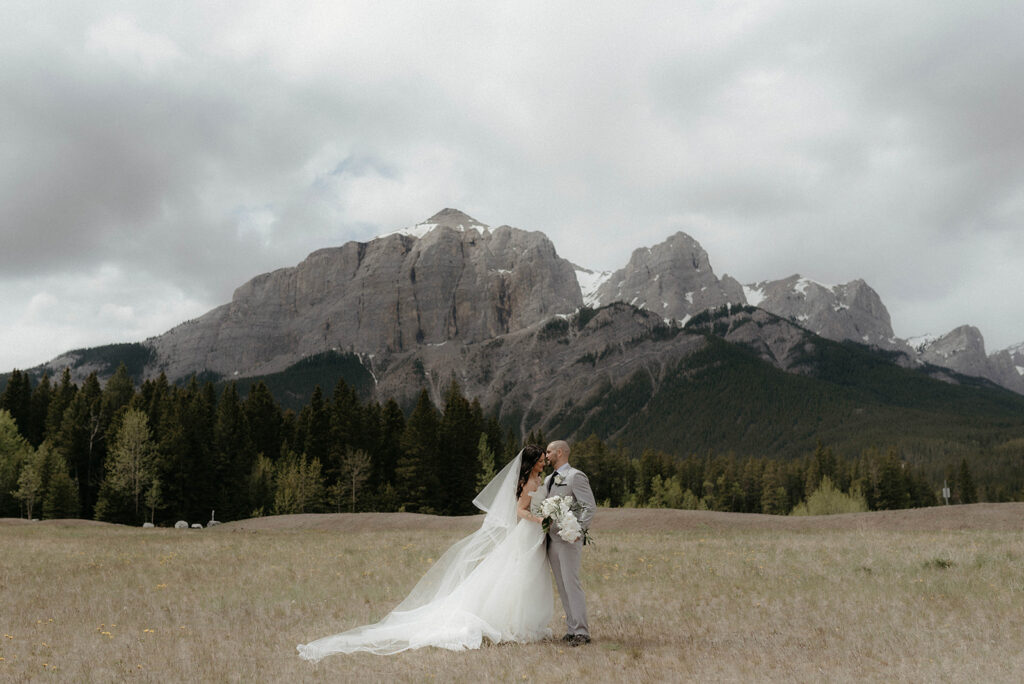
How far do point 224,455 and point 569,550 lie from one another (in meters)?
66.8

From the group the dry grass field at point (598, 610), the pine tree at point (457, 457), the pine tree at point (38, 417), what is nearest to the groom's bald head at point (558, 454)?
the dry grass field at point (598, 610)

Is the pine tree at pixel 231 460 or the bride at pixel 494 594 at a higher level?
the pine tree at pixel 231 460

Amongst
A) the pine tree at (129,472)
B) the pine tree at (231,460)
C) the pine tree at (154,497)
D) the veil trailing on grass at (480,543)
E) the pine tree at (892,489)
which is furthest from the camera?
the pine tree at (892,489)

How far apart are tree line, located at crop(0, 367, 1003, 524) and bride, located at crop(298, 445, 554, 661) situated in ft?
163

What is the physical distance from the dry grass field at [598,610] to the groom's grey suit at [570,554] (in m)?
0.62

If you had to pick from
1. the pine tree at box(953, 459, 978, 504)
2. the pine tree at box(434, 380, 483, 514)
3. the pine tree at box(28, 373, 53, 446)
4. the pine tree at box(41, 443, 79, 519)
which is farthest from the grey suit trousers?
the pine tree at box(953, 459, 978, 504)

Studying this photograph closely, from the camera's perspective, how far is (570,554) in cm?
1380

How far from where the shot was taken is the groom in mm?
13578

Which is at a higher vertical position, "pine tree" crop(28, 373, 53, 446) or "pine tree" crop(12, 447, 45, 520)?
"pine tree" crop(28, 373, 53, 446)

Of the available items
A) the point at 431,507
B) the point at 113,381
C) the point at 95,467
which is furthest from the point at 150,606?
the point at 113,381

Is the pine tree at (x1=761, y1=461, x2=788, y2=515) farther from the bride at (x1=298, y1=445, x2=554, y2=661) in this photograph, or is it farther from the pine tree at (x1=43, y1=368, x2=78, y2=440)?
the bride at (x1=298, y1=445, x2=554, y2=661)

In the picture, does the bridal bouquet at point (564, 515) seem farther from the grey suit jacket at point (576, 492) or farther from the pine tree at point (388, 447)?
the pine tree at point (388, 447)

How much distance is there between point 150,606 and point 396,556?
10.8 m

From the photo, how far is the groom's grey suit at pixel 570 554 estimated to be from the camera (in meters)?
13.6
